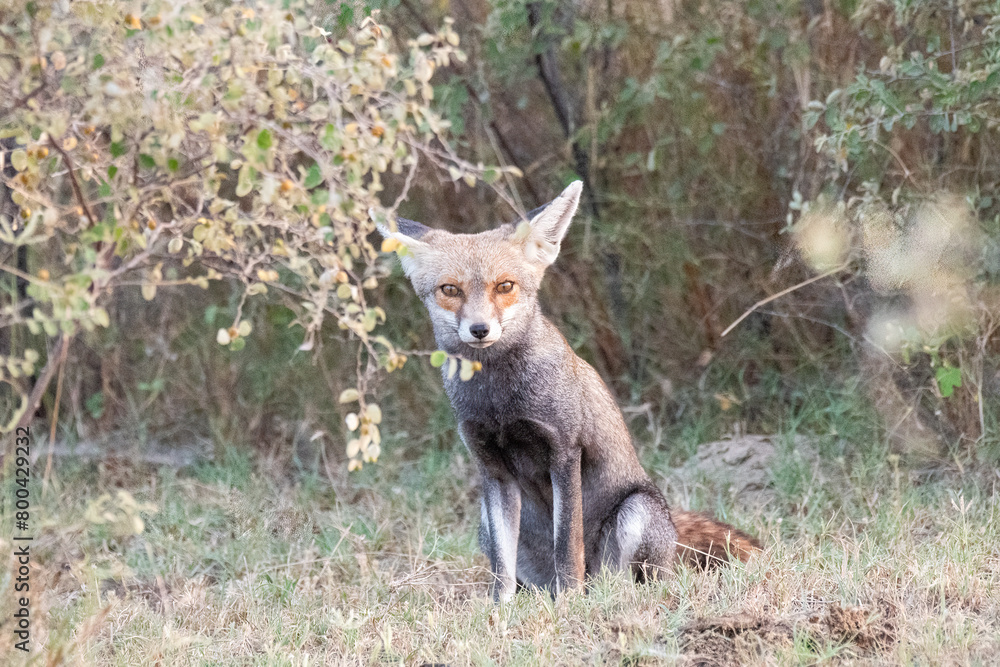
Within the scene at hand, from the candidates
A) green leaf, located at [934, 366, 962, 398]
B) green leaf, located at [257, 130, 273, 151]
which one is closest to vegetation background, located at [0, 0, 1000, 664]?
green leaf, located at [257, 130, 273, 151]

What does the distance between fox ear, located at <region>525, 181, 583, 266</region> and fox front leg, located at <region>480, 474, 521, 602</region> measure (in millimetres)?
987

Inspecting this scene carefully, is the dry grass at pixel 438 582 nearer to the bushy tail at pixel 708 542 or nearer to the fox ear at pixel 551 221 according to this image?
the bushy tail at pixel 708 542

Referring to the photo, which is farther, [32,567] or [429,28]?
[429,28]

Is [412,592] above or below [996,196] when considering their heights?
below

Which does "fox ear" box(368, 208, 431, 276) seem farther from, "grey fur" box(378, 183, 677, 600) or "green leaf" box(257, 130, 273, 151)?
"green leaf" box(257, 130, 273, 151)

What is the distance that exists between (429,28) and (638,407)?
302 centimetres

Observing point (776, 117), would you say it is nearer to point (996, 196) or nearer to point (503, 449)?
point (996, 196)

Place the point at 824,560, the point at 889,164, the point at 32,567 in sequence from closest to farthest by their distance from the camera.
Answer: the point at 32,567 < the point at 824,560 < the point at 889,164

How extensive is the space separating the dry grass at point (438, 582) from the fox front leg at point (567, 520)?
7.0 inches

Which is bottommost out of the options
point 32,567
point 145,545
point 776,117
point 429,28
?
point 145,545

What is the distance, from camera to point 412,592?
4652 mm

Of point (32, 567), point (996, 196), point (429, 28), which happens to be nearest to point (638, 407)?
point (996, 196)

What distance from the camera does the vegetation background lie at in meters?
3.34

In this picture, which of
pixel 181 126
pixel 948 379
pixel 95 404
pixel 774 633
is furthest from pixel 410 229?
pixel 95 404
